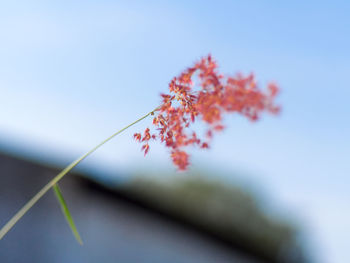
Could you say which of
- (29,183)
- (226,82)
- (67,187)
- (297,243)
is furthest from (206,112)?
(297,243)

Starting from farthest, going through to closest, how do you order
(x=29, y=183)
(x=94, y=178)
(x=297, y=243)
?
(x=297, y=243), (x=94, y=178), (x=29, y=183)

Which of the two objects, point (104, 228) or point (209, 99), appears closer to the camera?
point (209, 99)

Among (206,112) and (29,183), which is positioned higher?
(29,183)

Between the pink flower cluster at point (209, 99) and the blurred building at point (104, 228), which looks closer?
the pink flower cluster at point (209, 99)

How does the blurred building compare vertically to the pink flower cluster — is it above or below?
above

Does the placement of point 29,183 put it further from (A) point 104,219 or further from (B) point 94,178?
(A) point 104,219

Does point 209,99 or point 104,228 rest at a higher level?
point 104,228

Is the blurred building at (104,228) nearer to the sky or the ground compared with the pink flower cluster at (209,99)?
nearer to the sky

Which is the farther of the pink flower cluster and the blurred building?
the blurred building
